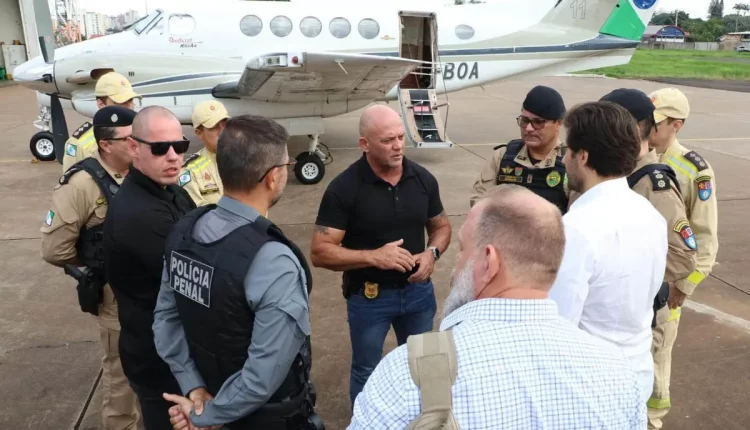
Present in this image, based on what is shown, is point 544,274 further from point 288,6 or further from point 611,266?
point 288,6

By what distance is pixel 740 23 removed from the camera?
107000mm

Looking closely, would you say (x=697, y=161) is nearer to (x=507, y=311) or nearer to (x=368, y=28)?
(x=507, y=311)

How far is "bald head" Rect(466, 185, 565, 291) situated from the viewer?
1.23 m

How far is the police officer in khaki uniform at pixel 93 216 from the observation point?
279cm

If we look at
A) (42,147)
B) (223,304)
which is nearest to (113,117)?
(223,304)

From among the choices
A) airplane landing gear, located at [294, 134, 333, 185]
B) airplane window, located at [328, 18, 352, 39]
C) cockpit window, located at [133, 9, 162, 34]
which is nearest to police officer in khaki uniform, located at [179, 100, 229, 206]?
airplane landing gear, located at [294, 134, 333, 185]

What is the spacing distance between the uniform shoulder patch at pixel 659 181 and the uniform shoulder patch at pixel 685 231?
17cm

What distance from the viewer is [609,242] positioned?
70.6 inches

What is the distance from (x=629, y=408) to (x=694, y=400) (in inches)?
118

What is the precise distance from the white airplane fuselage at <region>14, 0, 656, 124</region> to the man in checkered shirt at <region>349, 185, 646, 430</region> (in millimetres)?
8724

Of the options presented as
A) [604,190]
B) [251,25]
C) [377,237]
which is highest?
[251,25]

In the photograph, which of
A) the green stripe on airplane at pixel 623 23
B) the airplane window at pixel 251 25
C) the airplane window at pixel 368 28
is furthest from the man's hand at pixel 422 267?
the green stripe on airplane at pixel 623 23

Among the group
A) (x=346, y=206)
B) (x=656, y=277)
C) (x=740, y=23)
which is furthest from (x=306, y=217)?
(x=740, y=23)

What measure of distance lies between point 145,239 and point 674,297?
2.76m
